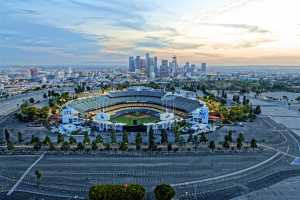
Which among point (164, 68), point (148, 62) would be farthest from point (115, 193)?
point (148, 62)

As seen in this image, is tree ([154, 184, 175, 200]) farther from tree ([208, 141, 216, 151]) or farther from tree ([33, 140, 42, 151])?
tree ([33, 140, 42, 151])

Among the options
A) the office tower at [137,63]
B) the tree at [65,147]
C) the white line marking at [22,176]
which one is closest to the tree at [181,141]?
the tree at [65,147]

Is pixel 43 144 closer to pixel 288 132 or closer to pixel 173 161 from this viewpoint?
pixel 173 161

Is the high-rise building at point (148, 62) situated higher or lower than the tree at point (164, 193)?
higher

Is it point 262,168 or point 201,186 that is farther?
point 262,168

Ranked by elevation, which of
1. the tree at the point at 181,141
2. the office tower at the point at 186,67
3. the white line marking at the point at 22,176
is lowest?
the white line marking at the point at 22,176

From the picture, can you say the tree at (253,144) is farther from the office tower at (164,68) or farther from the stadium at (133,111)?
the office tower at (164,68)

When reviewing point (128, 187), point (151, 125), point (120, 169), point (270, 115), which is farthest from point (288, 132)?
point (128, 187)

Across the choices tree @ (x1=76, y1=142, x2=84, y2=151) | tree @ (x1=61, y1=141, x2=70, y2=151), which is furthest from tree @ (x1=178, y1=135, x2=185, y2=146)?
tree @ (x1=61, y1=141, x2=70, y2=151)

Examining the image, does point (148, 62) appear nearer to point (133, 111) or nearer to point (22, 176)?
point (133, 111)
